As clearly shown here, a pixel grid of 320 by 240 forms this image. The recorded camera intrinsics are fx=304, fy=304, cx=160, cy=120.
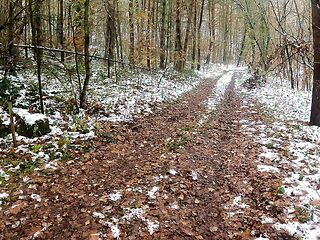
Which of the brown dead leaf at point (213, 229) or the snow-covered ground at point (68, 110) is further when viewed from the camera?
the snow-covered ground at point (68, 110)

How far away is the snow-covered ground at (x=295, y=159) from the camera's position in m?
5.14

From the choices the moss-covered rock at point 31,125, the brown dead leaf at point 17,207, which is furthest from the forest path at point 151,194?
the moss-covered rock at point 31,125

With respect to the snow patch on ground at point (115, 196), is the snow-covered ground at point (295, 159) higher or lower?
higher

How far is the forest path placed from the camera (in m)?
4.95

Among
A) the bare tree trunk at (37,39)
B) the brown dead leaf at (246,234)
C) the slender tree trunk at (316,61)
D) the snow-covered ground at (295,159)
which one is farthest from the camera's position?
the slender tree trunk at (316,61)

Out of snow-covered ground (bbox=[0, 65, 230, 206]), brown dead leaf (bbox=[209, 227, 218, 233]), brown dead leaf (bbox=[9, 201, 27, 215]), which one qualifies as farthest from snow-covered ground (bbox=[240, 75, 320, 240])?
brown dead leaf (bbox=[9, 201, 27, 215])

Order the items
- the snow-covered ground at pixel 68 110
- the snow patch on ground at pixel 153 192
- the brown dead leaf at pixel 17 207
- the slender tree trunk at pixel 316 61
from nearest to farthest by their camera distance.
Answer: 1. the brown dead leaf at pixel 17 207
2. the snow patch on ground at pixel 153 192
3. the snow-covered ground at pixel 68 110
4. the slender tree trunk at pixel 316 61

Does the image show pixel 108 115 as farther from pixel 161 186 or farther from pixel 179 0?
pixel 179 0

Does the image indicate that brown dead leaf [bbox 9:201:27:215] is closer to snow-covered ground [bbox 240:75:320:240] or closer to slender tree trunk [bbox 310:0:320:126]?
snow-covered ground [bbox 240:75:320:240]

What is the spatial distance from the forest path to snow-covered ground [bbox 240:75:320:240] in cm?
31

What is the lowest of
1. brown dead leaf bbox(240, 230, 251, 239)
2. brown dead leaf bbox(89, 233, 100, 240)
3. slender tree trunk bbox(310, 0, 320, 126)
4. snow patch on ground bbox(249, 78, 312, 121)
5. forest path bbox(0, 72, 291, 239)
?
brown dead leaf bbox(240, 230, 251, 239)

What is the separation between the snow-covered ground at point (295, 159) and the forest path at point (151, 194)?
0.31m

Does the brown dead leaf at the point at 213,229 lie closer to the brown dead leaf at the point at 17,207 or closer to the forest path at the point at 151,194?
the forest path at the point at 151,194

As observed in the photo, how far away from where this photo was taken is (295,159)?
7.68 m
